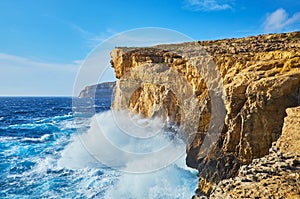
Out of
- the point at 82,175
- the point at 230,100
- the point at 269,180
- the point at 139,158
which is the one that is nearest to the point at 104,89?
the point at 139,158

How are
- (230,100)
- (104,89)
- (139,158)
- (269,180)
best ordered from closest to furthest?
(269,180) → (230,100) → (139,158) → (104,89)

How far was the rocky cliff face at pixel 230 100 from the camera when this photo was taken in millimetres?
10539

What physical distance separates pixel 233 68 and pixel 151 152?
924 cm

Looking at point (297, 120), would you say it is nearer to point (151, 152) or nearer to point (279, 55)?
point (279, 55)

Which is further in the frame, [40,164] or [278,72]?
[40,164]

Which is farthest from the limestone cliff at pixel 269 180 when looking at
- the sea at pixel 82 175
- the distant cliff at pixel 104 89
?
the distant cliff at pixel 104 89

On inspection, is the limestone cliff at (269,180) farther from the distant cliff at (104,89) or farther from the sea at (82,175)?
the distant cliff at (104,89)

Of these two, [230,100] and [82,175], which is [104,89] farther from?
[230,100]

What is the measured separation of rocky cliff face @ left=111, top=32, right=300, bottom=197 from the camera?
1054cm

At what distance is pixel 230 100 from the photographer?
39.3 ft

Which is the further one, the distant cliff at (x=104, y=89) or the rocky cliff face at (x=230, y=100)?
the distant cliff at (x=104, y=89)

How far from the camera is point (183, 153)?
20.5 meters

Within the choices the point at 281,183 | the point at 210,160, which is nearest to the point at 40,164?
the point at 210,160

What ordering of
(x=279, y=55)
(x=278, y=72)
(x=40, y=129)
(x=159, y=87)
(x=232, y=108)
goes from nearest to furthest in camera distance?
(x=278, y=72)
(x=232, y=108)
(x=279, y=55)
(x=159, y=87)
(x=40, y=129)
